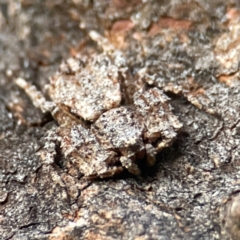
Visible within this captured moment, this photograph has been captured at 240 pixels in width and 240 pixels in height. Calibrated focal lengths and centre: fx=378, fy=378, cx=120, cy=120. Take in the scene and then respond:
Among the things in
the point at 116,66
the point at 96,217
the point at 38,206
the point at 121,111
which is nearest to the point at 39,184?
the point at 38,206

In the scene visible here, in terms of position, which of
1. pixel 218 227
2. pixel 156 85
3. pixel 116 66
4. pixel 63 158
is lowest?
pixel 218 227

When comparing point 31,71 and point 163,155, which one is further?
point 31,71

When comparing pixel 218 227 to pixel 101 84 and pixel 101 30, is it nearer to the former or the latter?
pixel 101 84

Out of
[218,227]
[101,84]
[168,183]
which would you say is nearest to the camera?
Answer: [218,227]
